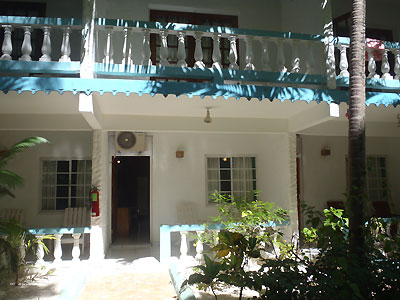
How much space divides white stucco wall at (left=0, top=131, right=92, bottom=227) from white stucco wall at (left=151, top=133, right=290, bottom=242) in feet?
7.65

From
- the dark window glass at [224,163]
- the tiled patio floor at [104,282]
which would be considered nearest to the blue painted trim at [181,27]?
the tiled patio floor at [104,282]

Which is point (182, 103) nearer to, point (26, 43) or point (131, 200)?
point (26, 43)

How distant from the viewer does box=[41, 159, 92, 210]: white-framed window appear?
31.0 feet

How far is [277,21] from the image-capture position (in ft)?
30.2

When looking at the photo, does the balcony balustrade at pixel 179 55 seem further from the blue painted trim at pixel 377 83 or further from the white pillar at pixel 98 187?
the white pillar at pixel 98 187

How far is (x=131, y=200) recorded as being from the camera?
12.0 meters

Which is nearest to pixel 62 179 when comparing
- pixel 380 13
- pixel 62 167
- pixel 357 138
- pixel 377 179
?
pixel 62 167

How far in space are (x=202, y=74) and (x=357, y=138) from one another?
10.3ft

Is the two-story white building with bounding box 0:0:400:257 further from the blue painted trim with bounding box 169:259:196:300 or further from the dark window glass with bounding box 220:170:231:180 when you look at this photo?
the blue painted trim with bounding box 169:259:196:300

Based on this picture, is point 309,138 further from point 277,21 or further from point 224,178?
point 277,21

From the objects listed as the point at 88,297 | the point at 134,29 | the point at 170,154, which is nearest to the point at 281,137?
the point at 170,154

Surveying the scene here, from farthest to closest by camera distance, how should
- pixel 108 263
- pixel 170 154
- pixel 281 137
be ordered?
pixel 170 154 < pixel 281 137 < pixel 108 263

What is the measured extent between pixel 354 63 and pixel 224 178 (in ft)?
21.3

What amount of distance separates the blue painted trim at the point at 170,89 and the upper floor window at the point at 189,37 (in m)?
3.07
